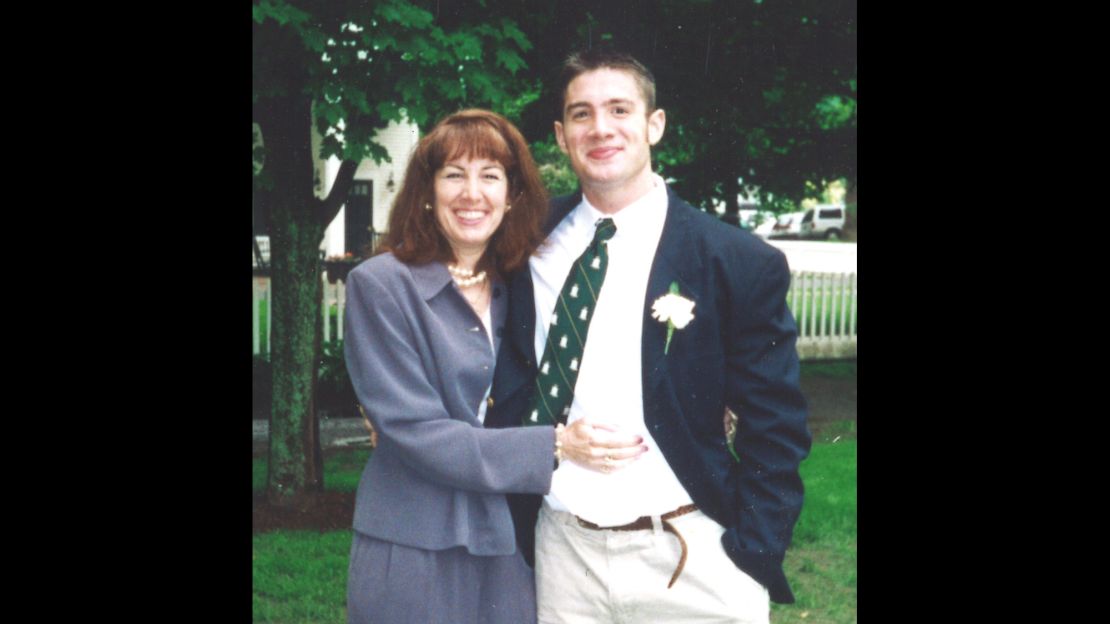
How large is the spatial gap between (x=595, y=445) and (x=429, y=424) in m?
0.43

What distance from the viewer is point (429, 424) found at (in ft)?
8.66

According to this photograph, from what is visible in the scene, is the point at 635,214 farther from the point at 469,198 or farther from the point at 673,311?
the point at 469,198

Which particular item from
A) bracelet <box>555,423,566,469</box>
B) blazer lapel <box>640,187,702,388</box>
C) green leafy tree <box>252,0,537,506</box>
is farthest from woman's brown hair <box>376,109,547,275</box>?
green leafy tree <box>252,0,537,506</box>

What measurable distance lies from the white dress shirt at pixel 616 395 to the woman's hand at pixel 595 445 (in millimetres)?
106

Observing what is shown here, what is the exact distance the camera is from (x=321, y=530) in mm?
5184

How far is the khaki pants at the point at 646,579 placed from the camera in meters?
2.86

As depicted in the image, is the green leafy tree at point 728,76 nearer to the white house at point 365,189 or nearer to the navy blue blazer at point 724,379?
the white house at point 365,189

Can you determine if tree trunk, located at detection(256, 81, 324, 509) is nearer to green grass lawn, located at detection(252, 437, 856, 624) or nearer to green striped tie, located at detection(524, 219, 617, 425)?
green grass lawn, located at detection(252, 437, 856, 624)

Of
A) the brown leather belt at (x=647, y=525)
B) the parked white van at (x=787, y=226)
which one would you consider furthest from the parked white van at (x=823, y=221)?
the brown leather belt at (x=647, y=525)

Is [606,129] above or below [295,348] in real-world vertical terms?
above

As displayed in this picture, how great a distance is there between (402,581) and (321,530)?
263cm

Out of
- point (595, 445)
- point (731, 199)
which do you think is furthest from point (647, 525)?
point (731, 199)
